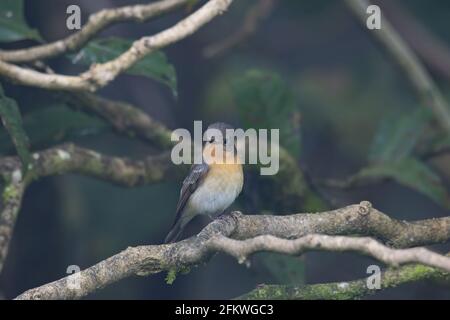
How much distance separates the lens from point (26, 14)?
18.7ft

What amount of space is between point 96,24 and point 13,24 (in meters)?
0.83

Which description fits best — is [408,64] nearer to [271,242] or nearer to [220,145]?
[220,145]

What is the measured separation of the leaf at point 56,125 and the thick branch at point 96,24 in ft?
2.26

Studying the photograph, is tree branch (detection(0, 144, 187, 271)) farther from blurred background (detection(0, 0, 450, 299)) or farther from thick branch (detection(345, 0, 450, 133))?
thick branch (detection(345, 0, 450, 133))

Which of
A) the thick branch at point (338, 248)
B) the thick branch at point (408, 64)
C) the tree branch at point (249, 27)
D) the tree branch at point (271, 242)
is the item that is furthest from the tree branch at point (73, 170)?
the thick branch at point (408, 64)

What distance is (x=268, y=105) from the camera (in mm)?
5211

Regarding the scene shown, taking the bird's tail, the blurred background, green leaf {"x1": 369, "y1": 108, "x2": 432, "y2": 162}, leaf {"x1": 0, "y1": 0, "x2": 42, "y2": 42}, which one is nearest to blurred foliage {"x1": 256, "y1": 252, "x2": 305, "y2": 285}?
the blurred background

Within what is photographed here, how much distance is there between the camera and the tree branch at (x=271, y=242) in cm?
290

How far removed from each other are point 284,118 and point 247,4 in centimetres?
217

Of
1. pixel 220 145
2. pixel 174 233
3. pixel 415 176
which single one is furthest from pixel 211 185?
pixel 415 176

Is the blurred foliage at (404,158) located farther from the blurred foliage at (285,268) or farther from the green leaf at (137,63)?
the green leaf at (137,63)
